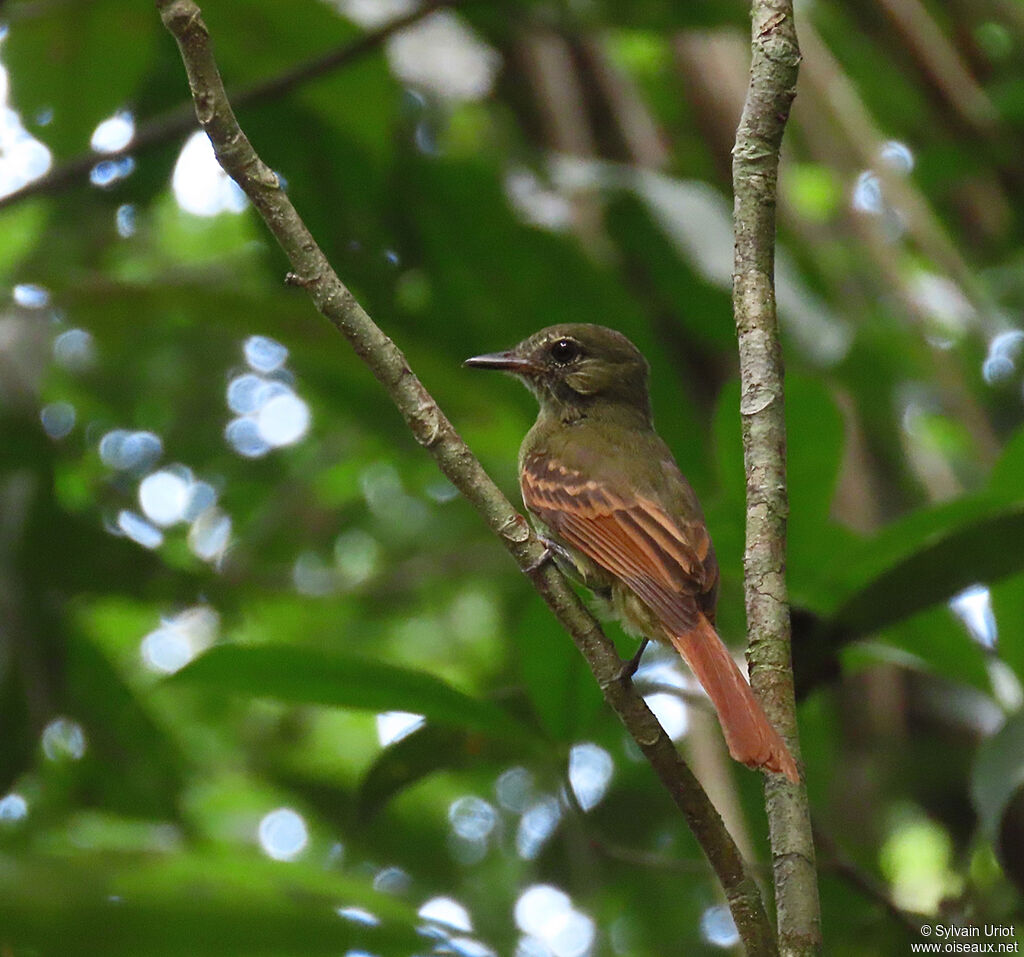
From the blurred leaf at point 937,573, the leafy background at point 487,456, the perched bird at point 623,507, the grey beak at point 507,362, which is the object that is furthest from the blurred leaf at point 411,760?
the grey beak at point 507,362

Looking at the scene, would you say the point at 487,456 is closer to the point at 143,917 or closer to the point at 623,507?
the point at 623,507

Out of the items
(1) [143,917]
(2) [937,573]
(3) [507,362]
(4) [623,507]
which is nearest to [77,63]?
(3) [507,362]

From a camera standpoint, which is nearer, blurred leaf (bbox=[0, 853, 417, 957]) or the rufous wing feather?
blurred leaf (bbox=[0, 853, 417, 957])

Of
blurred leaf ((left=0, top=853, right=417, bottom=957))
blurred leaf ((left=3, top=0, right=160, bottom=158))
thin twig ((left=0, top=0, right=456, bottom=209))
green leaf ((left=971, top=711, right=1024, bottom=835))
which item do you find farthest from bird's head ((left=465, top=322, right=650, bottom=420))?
blurred leaf ((left=0, top=853, right=417, bottom=957))

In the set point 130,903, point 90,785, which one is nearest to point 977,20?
point 90,785

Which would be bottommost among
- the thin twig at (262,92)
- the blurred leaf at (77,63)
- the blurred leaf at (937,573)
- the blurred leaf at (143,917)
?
the blurred leaf at (143,917)

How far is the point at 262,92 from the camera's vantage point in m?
3.69

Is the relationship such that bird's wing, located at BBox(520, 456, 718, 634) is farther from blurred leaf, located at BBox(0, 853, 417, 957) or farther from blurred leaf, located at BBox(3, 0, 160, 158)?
blurred leaf, located at BBox(0, 853, 417, 957)

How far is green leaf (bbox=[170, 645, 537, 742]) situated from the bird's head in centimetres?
166

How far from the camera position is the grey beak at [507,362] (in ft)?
12.9

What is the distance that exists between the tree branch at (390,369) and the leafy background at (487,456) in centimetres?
44

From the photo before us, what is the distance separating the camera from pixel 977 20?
5188mm

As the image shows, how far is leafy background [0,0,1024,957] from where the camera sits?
119 inches

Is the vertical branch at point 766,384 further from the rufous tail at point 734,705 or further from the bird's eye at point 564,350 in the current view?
the bird's eye at point 564,350
